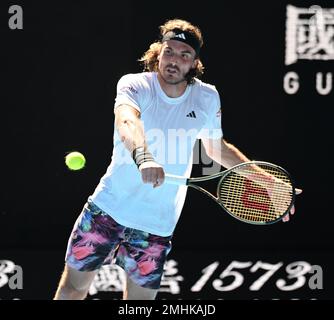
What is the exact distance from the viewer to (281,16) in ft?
19.9

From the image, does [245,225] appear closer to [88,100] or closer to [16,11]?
[88,100]

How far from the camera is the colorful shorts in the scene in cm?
433

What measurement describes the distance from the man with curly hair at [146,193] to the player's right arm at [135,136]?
0.43ft

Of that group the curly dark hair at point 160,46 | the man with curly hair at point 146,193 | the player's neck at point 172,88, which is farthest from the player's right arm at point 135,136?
the curly dark hair at point 160,46

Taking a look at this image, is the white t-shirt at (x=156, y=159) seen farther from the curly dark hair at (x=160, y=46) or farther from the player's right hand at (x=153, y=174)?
the player's right hand at (x=153, y=174)

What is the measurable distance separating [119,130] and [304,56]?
2331 millimetres

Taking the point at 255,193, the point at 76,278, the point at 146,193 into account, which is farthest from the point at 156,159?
the point at 76,278

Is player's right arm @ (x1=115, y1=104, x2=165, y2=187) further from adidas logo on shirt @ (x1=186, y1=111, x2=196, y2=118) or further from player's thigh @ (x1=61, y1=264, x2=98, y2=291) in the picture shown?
player's thigh @ (x1=61, y1=264, x2=98, y2=291)

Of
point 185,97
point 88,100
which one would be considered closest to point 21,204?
point 88,100

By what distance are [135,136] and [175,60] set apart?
1.79 feet

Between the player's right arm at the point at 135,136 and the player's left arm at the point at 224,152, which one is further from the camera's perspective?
the player's left arm at the point at 224,152

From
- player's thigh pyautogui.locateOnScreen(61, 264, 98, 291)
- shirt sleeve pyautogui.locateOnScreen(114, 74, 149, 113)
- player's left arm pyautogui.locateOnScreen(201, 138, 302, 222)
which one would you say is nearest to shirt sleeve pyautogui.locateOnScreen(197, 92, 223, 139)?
player's left arm pyautogui.locateOnScreen(201, 138, 302, 222)

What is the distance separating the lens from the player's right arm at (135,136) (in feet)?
12.3

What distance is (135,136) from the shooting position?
3.96 m
